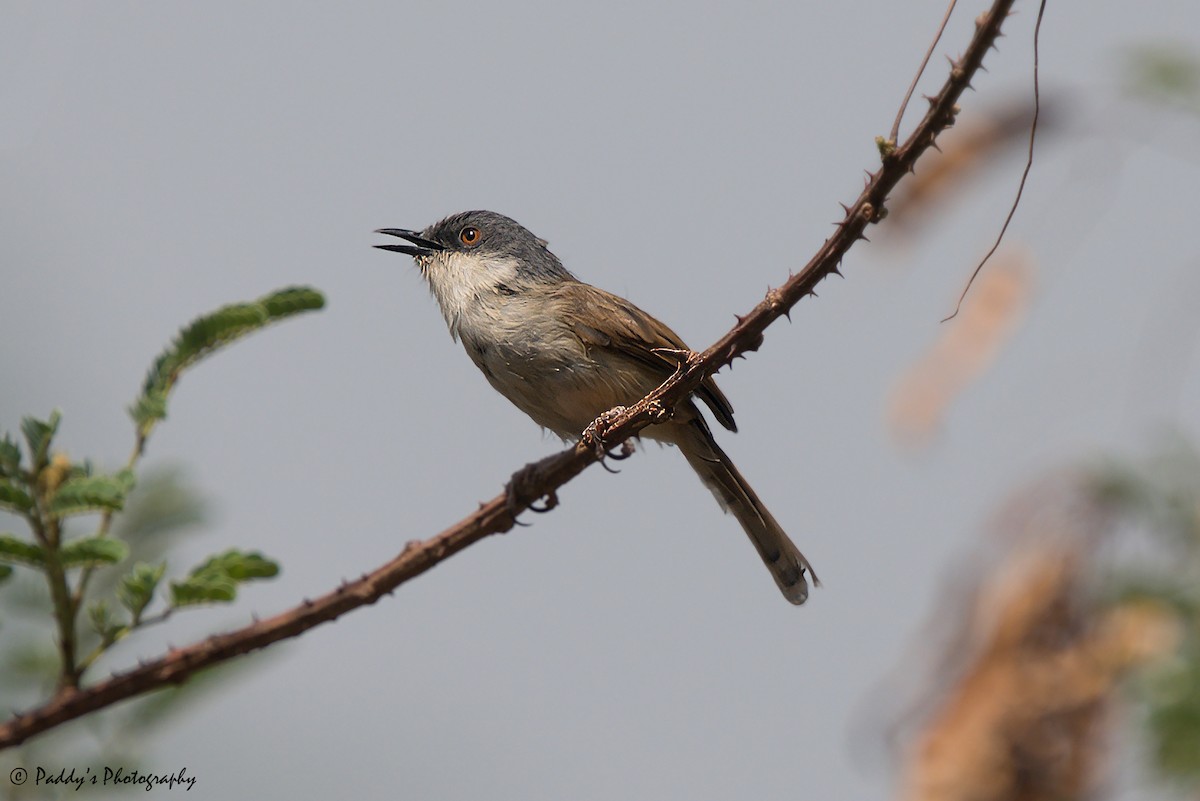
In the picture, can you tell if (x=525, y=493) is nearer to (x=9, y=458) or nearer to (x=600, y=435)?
(x=600, y=435)

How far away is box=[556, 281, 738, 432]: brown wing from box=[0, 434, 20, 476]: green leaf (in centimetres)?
273

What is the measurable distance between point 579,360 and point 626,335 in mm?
255

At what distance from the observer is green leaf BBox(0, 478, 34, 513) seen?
2.62 m

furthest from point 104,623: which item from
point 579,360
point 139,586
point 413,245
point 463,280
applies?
point 413,245

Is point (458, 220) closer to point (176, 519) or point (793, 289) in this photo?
point (176, 519)

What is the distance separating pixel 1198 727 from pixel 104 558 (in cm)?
282

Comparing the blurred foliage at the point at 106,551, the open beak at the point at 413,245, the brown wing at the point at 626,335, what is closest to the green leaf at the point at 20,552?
the blurred foliage at the point at 106,551

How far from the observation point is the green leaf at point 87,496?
2.61 meters

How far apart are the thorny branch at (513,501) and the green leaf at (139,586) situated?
144 millimetres

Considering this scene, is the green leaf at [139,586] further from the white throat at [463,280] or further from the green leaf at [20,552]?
the white throat at [463,280]

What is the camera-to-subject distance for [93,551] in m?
2.68

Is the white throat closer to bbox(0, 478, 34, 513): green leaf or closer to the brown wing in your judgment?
the brown wing

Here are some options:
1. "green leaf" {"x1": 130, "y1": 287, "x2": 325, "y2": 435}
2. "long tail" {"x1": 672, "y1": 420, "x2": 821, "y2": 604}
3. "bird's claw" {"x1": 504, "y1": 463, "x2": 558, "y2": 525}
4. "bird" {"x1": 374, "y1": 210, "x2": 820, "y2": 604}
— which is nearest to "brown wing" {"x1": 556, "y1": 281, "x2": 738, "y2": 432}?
"bird" {"x1": 374, "y1": 210, "x2": 820, "y2": 604}

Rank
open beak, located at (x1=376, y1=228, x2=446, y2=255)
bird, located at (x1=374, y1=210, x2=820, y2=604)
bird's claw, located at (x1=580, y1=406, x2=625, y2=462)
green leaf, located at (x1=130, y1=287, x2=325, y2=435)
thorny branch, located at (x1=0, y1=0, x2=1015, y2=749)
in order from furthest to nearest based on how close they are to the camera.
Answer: open beak, located at (x1=376, y1=228, x2=446, y2=255)
bird, located at (x1=374, y1=210, x2=820, y2=604)
bird's claw, located at (x1=580, y1=406, x2=625, y2=462)
green leaf, located at (x1=130, y1=287, x2=325, y2=435)
thorny branch, located at (x1=0, y1=0, x2=1015, y2=749)
